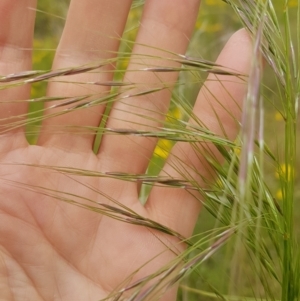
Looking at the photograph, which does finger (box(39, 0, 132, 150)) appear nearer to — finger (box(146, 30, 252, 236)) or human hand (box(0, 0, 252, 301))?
human hand (box(0, 0, 252, 301))

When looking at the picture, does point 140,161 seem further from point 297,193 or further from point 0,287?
point 297,193

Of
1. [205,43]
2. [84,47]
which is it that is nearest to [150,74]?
[84,47]

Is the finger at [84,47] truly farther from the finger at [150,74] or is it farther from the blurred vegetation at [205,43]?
the blurred vegetation at [205,43]

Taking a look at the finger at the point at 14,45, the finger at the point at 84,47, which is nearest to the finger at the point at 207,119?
the finger at the point at 84,47

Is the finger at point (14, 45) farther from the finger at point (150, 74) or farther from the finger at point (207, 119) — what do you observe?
the finger at point (207, 119)

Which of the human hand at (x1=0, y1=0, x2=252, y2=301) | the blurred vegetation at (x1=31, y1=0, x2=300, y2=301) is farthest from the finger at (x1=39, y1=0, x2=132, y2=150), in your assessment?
the blurred vegetation at (x1=31, y1=0, x2=300, y2=301)

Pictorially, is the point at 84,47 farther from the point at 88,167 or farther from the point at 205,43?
the point at 205,43

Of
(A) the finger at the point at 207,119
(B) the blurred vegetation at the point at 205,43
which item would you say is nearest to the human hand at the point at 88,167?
(A) the finger at the point at 207,119

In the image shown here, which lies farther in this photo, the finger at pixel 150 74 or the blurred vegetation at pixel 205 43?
the blurred vegetation at pixel 205 43
